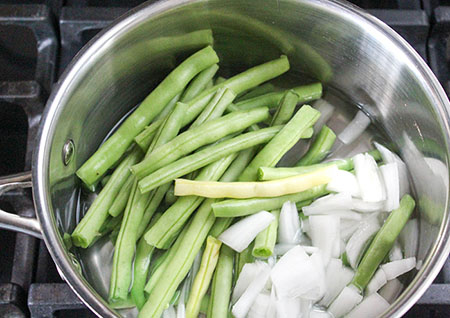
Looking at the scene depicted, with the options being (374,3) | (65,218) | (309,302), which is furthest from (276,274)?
(374,3)

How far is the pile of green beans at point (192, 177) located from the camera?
1.08 metres

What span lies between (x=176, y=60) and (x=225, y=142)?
27 centimetres

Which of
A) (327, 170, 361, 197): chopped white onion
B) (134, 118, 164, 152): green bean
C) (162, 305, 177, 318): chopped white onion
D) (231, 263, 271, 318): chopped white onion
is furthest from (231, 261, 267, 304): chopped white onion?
(134, 118, 164, 152): green bean

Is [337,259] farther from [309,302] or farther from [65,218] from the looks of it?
[65,218]

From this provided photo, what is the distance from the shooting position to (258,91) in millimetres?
1307

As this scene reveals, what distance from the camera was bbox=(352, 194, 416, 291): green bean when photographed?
1.11 meters

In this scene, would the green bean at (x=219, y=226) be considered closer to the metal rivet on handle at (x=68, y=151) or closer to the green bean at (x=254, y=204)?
the green bean at (x=254, y=204)

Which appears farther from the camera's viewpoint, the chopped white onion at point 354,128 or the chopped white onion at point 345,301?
the chopped white onion at point 354,128

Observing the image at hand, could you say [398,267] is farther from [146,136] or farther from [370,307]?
[146,136]

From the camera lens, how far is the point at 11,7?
1.27 meters

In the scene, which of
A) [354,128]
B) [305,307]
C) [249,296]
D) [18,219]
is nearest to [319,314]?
[305,307]

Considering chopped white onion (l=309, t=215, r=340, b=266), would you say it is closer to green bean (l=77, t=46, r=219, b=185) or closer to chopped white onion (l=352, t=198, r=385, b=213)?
chopped white onion (l=352, t=198, r=385, b=213)

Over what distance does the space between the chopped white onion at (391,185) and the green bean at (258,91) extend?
0.31m

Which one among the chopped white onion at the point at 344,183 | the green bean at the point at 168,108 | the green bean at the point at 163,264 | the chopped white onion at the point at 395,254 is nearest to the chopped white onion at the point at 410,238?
the chopped white onion at the point at 395,254
